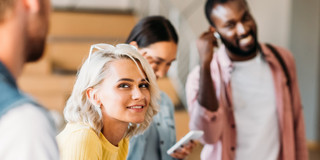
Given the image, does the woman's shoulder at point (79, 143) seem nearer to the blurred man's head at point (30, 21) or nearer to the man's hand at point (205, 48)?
the blurred man's head at point (30, 21)

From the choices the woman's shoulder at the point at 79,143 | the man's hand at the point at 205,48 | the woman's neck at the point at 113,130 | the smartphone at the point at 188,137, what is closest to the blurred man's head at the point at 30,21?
the woman's shoulder at the point at 79,143

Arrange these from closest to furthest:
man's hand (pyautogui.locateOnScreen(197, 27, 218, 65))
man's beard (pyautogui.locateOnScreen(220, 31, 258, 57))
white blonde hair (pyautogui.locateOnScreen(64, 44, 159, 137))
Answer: white blonde hair (pyautogui.locateOnScreen(64, 44, 159, 137)) → man's hand (pyautogui.locateOnScreen(197, 27, 218, 65)) → man's beard (pyautogui.locateOnScreen(220, 31, 258, 57))

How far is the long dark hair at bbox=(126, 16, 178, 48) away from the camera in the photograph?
4.05ft

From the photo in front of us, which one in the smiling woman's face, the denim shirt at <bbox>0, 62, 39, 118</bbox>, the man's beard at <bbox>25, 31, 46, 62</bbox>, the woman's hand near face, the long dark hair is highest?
the man's beard at <bbox>25, 31, 46, 62</bbox>

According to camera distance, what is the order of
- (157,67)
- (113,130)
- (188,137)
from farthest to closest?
1. (157,67)
2. (188,137)
3. (113,130)

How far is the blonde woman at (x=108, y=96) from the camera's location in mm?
930

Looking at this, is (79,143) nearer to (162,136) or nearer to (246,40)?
(162,136)

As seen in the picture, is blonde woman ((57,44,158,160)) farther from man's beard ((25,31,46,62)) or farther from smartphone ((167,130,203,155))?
man's beard ((25,31,46,62))

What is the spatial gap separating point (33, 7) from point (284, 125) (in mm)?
1258

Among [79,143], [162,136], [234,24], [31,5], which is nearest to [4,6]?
[31,5]

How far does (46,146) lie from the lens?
55 cm

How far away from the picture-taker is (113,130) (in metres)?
0.98

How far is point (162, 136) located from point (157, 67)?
23 cm

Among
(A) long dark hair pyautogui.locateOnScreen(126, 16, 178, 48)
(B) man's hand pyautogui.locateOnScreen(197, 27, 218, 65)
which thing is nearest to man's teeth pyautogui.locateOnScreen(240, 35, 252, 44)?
(B) man's hand pyautogui.locateOnScreen(197, 27, 218, 65)
